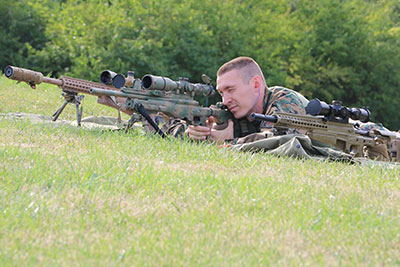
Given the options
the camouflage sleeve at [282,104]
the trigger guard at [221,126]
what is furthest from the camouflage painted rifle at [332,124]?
the trigger guard at [221,126]

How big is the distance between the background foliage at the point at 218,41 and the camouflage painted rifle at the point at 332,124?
17438mm

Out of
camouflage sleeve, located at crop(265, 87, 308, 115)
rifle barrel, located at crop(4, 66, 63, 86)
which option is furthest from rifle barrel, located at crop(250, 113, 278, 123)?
rifle barrel, located at crop(4, 66, 63, 86)

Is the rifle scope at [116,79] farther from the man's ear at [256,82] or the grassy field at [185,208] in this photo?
the man's ear at [256,82]

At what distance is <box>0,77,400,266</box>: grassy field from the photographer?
11.0ft

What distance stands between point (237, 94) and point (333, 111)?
49.6 inches

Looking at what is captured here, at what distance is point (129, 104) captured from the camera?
6895 mm

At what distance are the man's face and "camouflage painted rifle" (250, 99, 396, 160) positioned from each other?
31.0 inches

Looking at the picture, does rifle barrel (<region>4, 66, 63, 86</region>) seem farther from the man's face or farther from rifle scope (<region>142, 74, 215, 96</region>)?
the man's face

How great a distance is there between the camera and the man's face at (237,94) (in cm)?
745

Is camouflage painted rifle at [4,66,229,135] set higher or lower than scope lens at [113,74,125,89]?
lower

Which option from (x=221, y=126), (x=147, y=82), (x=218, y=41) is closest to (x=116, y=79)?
(x=147, y=82)

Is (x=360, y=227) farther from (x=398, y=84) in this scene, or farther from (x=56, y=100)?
(x=398, y=84)

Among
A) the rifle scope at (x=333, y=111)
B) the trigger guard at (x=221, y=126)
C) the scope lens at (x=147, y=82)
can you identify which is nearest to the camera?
the rifle scope at (x=333, y=111)

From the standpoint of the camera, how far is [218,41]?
28469 mm
